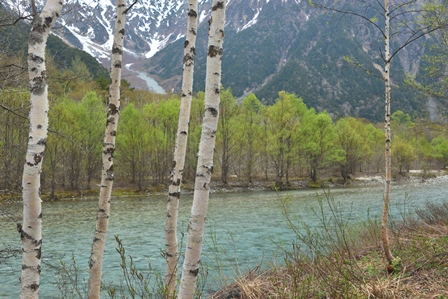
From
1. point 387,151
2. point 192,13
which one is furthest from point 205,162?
point 387,151

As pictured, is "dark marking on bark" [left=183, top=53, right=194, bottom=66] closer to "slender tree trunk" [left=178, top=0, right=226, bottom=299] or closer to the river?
"slender tree trunk" [left=178, top=0, right=226, bottom=299]

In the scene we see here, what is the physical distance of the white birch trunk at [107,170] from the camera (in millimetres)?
Result: 4809

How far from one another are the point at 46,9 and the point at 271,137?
39.8m

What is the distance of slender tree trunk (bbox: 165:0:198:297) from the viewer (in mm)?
5008

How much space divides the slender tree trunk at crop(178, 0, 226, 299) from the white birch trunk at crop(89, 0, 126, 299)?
2269mm

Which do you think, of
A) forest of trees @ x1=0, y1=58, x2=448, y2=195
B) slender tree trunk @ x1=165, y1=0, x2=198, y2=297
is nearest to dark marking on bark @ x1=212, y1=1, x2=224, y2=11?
slender tree trunk @ x1=165, y1=0, x2=198, y2=297

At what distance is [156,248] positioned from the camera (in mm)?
12312

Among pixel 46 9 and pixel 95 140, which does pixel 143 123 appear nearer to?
pixel 95 140

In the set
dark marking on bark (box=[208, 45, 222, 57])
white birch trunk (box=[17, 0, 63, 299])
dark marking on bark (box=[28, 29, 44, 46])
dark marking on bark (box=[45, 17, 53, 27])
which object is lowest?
white birch trunk (box=[17, 0, 63, 299])

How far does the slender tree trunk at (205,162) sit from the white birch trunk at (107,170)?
2.27 m

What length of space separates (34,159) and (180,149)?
85.4 inches

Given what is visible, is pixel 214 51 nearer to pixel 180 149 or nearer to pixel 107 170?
pixel 180 149

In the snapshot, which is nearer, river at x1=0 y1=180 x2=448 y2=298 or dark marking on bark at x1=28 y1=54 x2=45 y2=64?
dark marking on bark at x1=28 y1=54 x2=45 y2=64

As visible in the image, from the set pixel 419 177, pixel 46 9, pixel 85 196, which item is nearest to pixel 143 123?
pixel 85 196
